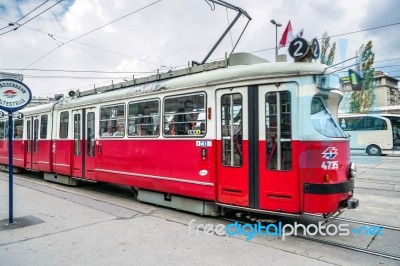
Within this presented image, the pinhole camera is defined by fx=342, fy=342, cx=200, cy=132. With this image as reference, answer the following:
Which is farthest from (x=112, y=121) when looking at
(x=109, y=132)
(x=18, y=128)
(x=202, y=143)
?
(x=18, y=128)

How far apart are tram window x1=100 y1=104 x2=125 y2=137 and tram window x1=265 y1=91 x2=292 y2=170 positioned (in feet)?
13.8

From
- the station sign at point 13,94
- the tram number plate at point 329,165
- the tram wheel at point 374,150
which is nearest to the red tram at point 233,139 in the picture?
the tram number plate at point 329,165

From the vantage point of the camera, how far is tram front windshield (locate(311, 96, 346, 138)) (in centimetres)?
560

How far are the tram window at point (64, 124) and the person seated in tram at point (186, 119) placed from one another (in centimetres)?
550

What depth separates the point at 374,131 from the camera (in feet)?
80.7

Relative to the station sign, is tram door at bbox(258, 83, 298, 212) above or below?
below

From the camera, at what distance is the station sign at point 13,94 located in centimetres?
650

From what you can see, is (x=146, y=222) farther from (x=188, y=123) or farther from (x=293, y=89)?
(x=293, y=89)

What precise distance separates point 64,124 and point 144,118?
4609 millimetres

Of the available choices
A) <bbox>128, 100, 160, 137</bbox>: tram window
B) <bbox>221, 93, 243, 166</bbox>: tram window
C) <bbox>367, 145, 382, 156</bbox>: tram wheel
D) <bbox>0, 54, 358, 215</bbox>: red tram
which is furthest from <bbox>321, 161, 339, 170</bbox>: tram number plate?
<bbox>367, 145, 382, 156</bbox>: tram wheel

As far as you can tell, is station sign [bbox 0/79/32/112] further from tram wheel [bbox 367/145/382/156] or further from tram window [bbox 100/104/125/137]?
tram wheel [bbox 367/145/382/156]

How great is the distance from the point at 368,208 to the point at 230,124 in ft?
13.0

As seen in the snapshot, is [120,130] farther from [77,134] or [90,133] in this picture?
[77,134]

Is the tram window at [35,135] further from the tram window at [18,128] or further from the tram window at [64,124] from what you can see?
the tram window at [64,124]
